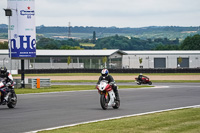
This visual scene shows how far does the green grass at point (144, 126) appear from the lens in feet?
38.5

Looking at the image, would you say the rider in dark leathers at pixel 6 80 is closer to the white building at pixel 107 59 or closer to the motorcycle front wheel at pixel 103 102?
the motorcycle front wheel at pixel 103 102

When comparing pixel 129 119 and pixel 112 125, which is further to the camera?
pixel 129 119

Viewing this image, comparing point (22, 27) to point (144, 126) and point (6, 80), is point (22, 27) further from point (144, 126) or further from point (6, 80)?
point (144, 126)

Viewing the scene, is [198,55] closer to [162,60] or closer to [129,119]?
[162,60]

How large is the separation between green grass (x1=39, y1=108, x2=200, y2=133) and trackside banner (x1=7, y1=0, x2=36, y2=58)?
25.1 meters

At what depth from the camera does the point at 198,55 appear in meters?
102

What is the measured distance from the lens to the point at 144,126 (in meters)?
12.6

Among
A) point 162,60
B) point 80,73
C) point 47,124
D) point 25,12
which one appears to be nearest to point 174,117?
point 47,124

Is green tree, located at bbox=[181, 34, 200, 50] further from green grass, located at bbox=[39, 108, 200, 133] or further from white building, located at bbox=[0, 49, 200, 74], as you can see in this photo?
green grass, located at bbox=[39, 108, 200, 133]

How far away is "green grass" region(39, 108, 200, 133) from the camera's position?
11750 mm

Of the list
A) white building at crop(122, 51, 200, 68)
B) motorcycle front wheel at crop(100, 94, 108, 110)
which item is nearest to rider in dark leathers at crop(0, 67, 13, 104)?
motorcycle front wheel at crop(100, 94, 108, 110)

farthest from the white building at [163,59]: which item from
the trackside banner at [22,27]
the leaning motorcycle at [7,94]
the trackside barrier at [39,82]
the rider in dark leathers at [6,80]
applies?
the leaning motorcycle at [7,94]

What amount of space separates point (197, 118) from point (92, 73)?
2738 inches

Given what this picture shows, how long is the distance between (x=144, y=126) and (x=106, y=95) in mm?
5934
